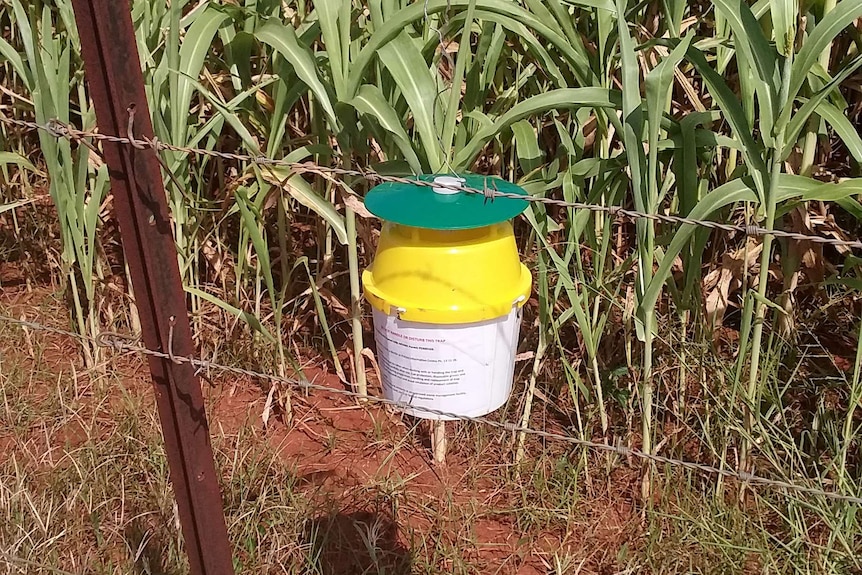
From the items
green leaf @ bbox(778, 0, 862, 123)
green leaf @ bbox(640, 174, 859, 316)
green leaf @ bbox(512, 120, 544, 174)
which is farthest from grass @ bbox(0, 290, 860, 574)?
green leaf @ bbox(778, 0, 862, 123)

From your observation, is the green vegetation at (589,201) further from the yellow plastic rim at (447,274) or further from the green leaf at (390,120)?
the yellow plastic rim at (447,274)

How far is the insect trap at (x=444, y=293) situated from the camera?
3.61 feet

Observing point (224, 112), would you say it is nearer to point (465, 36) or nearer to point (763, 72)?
point (465, 36)

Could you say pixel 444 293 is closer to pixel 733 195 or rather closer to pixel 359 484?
pixel 733 195

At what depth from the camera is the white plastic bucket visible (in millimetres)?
1131

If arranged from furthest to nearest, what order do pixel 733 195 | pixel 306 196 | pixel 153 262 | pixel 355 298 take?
pixel 355 298
pixel 306 196
pixel 733 195
pixel 153 262

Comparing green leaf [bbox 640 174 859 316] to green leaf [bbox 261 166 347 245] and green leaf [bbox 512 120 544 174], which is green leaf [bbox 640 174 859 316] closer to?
green leaf [bbox 512 120 544 174]

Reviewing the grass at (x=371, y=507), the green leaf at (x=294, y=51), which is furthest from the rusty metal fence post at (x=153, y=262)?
the green leaf at (x=294, y=51)

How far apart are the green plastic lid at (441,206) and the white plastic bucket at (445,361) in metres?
0.14

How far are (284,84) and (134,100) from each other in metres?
0.78

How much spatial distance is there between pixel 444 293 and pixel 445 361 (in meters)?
0.09

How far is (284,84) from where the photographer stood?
1.78 meters

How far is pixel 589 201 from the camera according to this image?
162 cm

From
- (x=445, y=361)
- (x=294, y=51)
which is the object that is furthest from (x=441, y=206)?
(x=294, y=51)
